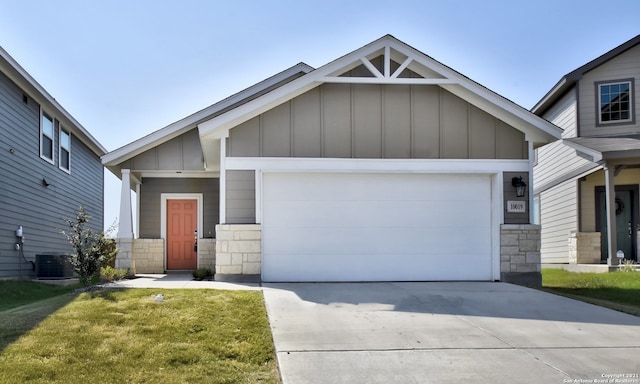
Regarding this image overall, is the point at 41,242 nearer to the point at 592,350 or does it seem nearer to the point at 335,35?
the point at 335,35

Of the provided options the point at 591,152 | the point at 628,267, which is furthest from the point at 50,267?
the point at 628,267

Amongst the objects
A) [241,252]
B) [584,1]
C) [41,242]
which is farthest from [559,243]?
[41,242]

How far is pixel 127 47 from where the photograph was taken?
11.0 meters

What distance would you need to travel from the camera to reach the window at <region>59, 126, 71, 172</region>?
15.5 meters

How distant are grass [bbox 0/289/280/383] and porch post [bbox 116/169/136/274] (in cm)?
533

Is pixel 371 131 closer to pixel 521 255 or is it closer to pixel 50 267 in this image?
pixel 521 255

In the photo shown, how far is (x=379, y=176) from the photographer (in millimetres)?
9594

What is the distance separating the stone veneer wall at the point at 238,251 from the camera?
9125 mm

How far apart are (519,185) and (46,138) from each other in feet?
39.9

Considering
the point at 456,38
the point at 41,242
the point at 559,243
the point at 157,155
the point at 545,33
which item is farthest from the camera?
the point at 559,243

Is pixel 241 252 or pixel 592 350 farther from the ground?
pixel 241 252

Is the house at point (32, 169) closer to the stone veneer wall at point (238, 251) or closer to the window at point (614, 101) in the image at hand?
the stone veneer wall at point (238, 251)

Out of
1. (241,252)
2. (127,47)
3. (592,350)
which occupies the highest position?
(127,47)

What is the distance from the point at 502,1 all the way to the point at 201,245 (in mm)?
8581
